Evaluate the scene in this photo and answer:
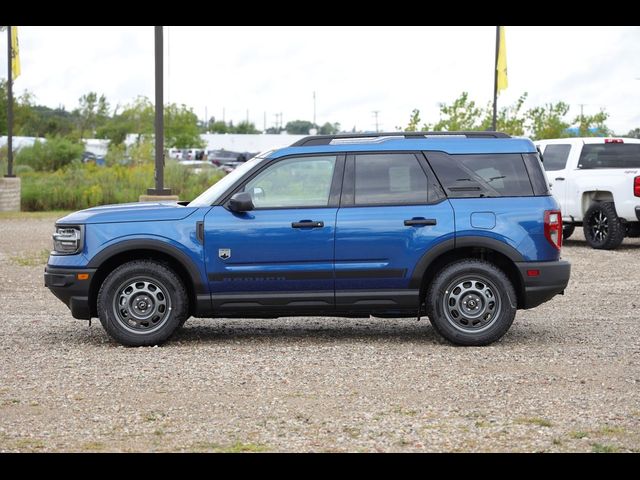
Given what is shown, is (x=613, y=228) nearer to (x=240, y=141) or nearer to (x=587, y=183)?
(x=587, y=183)

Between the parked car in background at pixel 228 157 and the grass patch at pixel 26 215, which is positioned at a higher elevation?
the parked car in background at pixel 228 157

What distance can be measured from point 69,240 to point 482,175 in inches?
140

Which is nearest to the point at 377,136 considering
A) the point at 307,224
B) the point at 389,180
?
the point at 389,180

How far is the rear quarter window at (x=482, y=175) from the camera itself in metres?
10.2

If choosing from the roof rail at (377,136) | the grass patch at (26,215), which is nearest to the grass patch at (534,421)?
the roof rail at (377,136)

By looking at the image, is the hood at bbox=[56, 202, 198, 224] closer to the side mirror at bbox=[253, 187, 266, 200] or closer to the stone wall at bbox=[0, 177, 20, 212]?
the side mirror at bbox=[253, 187, 266, 200]

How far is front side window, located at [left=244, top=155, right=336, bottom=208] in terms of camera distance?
400 inches

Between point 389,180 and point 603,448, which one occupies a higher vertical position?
point 389,180

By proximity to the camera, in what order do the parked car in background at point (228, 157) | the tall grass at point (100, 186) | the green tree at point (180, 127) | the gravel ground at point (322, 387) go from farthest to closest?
the green tree at point (180, 127), the parked car in background at point (228, 157), the tall grass at point (100, 186), the gravel ground at point (322, 387)

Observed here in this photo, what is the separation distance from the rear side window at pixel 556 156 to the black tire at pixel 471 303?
11316 mm

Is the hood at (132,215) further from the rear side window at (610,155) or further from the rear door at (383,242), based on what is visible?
the rear side window at (610,155)

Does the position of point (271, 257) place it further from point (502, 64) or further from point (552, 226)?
point (502, 64)

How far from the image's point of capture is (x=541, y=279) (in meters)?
10.1
